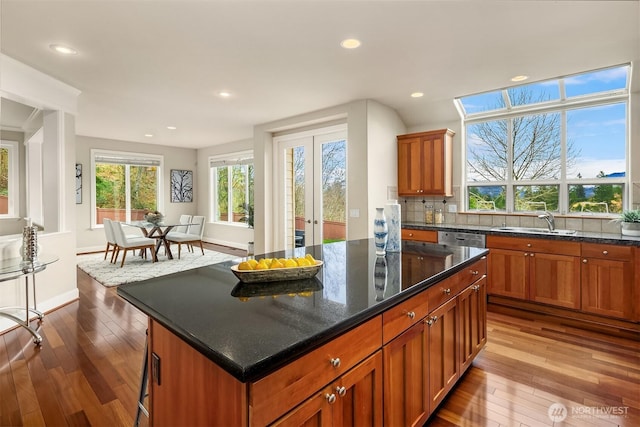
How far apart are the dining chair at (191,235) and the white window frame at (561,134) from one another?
516 centimetres

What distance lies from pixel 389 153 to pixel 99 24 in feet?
11.7

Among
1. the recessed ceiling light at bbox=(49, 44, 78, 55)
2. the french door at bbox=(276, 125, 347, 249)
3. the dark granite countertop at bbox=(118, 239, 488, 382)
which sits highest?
the recessed ceiling light at bbox=(49, 44, 78, 55)

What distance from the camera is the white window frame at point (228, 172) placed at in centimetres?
758

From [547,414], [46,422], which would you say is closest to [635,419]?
[547,414]

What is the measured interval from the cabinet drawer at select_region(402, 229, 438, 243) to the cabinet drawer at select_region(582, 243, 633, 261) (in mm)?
1529

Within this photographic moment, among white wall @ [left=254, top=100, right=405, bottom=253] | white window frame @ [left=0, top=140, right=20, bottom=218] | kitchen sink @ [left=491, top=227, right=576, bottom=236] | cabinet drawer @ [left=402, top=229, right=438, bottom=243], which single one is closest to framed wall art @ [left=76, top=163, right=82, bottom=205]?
white window frame @ [left=0, top=140, right=20, bottom=218]

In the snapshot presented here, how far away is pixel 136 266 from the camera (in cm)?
564

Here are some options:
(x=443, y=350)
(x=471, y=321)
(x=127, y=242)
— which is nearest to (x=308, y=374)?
(x=443, y=350)

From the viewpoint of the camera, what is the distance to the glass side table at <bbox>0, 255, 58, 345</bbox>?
2721mm

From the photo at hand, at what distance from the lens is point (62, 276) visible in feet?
12.5

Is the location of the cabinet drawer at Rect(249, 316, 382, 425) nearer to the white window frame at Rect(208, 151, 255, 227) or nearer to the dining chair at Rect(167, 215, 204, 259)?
the dining chair at Rect(167, 215, 204, 259)

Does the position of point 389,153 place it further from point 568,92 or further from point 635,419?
point 635,419

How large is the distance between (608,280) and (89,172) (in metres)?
9.10

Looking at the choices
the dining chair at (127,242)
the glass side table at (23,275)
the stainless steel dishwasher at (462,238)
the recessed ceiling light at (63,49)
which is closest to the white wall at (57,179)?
the glass side table at (23,275)
